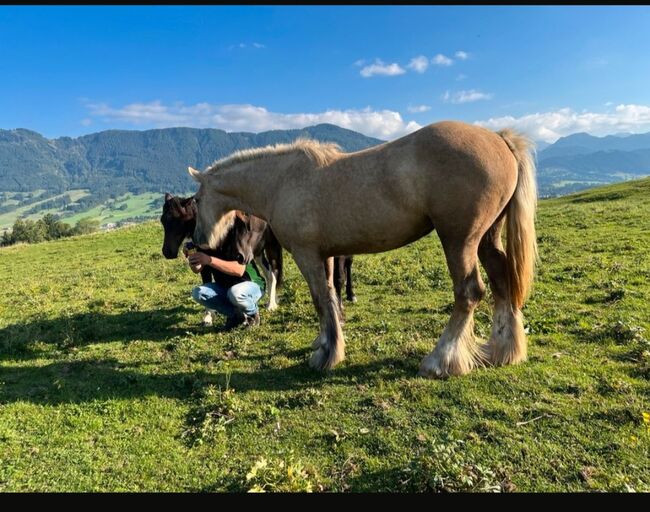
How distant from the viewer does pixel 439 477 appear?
277cm

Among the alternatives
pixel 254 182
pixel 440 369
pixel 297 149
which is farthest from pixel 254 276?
pixel 440 369

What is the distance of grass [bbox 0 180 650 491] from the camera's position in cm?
312

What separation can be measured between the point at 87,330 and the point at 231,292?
9.90 feet

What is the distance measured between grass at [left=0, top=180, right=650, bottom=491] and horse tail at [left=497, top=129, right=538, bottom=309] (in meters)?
1.07

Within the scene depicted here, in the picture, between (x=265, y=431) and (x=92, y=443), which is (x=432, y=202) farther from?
(x=92, y=443)

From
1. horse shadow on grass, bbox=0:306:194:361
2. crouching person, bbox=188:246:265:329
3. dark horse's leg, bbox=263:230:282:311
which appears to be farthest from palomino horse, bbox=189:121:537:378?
horse shadow on grass, bbox=0:306:194:361

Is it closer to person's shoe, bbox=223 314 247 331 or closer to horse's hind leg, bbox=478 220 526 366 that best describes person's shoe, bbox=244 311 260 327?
person's shoe, bbox=223 314 247 331

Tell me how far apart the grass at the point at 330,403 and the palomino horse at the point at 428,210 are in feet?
1.70

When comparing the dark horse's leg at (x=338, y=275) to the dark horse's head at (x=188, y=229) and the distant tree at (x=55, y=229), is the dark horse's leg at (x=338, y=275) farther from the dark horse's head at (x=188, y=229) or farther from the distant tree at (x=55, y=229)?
the distant tree at (x=55, y=229)

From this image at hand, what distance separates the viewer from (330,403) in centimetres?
420

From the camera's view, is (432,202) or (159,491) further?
(432,202)
